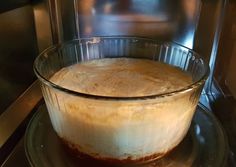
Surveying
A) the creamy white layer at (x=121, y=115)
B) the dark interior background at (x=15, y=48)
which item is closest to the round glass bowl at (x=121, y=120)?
the creamy white layer at (x=121, y=115)

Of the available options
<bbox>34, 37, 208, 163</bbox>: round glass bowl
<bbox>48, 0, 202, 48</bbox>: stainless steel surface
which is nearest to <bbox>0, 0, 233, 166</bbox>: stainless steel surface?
<bbox>48, 0, 202, 48</bbox>: stainless steel surface

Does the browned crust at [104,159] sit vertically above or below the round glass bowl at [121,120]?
below

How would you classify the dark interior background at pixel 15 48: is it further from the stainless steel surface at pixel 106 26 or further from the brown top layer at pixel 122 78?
the brown top layer at pixel 122 78

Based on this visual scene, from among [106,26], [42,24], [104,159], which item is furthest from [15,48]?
[104,159]

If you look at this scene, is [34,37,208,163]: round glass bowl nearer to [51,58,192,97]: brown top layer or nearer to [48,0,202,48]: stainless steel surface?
[51,58,192,97]: brown top layer

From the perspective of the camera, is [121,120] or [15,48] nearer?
[121,120]

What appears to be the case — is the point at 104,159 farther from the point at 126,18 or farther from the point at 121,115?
the point at 126,18
